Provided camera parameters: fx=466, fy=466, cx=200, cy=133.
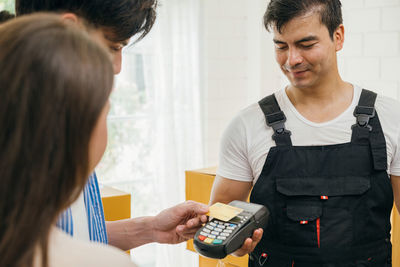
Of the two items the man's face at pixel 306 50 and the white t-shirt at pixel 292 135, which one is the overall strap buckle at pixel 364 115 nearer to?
the white t-shirt at pixel 292 135

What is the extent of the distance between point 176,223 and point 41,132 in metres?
0.84

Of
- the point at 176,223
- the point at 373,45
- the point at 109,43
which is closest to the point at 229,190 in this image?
the point at 176,223

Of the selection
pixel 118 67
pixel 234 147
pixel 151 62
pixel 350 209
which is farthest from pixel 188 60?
pixel 118 67

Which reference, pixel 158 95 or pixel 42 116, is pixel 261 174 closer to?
pixel 42 116

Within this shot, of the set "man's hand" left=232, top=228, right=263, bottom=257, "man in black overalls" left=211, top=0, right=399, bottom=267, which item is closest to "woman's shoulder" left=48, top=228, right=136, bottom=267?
"man's hand" left=232, top=228, right=263, bottom=257

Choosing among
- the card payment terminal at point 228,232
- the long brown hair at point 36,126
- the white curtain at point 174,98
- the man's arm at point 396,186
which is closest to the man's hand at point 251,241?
the card payment terminal at point 228,232

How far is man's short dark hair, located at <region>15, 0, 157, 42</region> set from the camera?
887 mm

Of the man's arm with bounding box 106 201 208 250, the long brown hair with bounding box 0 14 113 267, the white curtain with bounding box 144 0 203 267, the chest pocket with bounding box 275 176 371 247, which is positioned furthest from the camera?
the white curtain with bounding box 144 0 203 267

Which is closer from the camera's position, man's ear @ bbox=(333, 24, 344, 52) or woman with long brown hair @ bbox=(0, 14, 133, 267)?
woman with long brown hair @ bbox=(0, 14, 133, 267)

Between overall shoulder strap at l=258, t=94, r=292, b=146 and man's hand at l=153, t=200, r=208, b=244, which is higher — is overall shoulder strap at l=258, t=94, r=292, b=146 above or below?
above

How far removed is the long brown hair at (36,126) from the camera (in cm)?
55

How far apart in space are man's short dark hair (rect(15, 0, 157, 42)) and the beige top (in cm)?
46

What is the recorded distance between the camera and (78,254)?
574 mm

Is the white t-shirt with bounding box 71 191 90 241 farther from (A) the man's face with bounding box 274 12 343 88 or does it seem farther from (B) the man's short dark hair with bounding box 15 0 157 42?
(A) the man's face with bounding box 274 12 343 88
